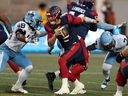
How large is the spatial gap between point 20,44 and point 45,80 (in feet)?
8.43

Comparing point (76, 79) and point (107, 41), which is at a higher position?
point (107, 41)

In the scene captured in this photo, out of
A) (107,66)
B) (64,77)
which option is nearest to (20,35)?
(64,77)

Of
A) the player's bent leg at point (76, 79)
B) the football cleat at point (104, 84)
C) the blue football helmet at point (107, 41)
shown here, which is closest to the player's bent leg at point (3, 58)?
the player's bent leg at point (76, 79)

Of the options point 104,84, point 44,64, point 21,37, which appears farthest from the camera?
point 44,64

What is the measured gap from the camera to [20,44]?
12594mm

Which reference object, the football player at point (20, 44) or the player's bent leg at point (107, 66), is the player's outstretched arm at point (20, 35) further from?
the player's bent leg at point (107, 66)

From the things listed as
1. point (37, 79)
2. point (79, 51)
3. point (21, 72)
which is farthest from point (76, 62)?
point (37, 79)

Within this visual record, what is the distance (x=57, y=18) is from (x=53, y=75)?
3.98 feet

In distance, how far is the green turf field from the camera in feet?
41.9

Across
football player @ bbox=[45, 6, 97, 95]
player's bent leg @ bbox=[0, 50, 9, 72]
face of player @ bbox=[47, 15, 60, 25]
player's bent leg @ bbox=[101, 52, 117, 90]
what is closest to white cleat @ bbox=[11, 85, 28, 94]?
player's bent leg @ bbox=[0, 50, 9, 72]

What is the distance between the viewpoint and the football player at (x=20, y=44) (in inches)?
488

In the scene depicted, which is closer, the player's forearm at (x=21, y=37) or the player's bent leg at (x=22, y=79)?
the player's forearm at (x=21, y=37)

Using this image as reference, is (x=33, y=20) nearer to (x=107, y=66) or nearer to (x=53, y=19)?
(x=53, y=19)

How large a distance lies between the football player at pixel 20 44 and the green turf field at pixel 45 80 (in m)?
0.39
